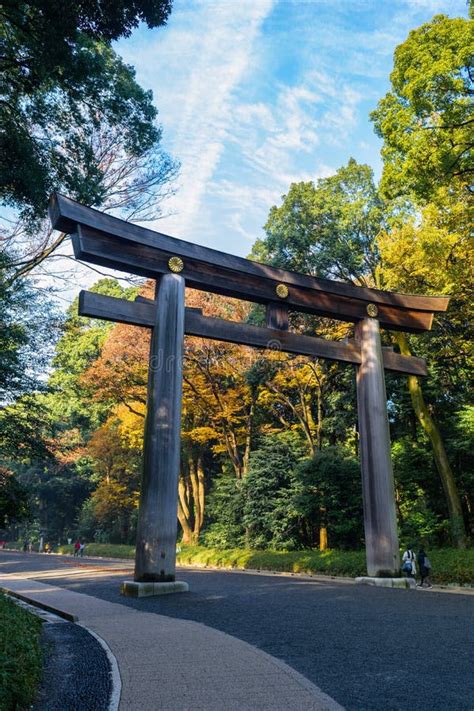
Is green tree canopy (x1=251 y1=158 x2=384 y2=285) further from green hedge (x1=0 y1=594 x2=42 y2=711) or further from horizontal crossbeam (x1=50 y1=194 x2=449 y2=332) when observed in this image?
green hedge (x1=0 y1=594 x2=42 y2=711)

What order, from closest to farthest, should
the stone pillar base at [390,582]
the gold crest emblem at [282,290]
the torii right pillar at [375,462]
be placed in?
1. the stone pillar base at [390,582]
2. the torii right pillar at [375,462]
3. the gold crest emblem at [282,290]

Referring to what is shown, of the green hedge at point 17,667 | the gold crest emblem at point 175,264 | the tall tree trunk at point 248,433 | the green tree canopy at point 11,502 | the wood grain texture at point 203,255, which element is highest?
the wood grain texture at point 203,255

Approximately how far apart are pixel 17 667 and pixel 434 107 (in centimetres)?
1371

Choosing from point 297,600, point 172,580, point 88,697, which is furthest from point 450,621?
point 88,697

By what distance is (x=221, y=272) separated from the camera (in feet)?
38.7

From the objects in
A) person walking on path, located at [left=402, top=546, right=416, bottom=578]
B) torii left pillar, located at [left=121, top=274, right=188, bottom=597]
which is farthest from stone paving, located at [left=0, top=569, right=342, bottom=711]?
person walking on path, located at [left=402, top=546, right=416, bottom=578]

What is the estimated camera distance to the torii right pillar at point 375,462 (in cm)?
1195

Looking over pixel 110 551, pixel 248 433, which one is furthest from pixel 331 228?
pixel 110 551

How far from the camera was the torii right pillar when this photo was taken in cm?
1195

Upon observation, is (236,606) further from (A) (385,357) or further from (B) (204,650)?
(A) (385,357)

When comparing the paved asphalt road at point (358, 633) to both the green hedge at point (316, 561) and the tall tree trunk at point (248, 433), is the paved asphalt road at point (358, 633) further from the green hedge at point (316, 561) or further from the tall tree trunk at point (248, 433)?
the tall tree trunk at point (248, 433)

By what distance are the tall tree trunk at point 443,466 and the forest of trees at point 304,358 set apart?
7cm

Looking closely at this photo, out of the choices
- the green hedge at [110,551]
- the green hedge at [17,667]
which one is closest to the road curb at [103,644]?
the green hedge at [17,667]

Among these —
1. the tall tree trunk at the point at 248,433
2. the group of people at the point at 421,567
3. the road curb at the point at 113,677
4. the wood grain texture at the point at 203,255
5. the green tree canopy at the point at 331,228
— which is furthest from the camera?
the tall tree trunk at the point at 248,433
